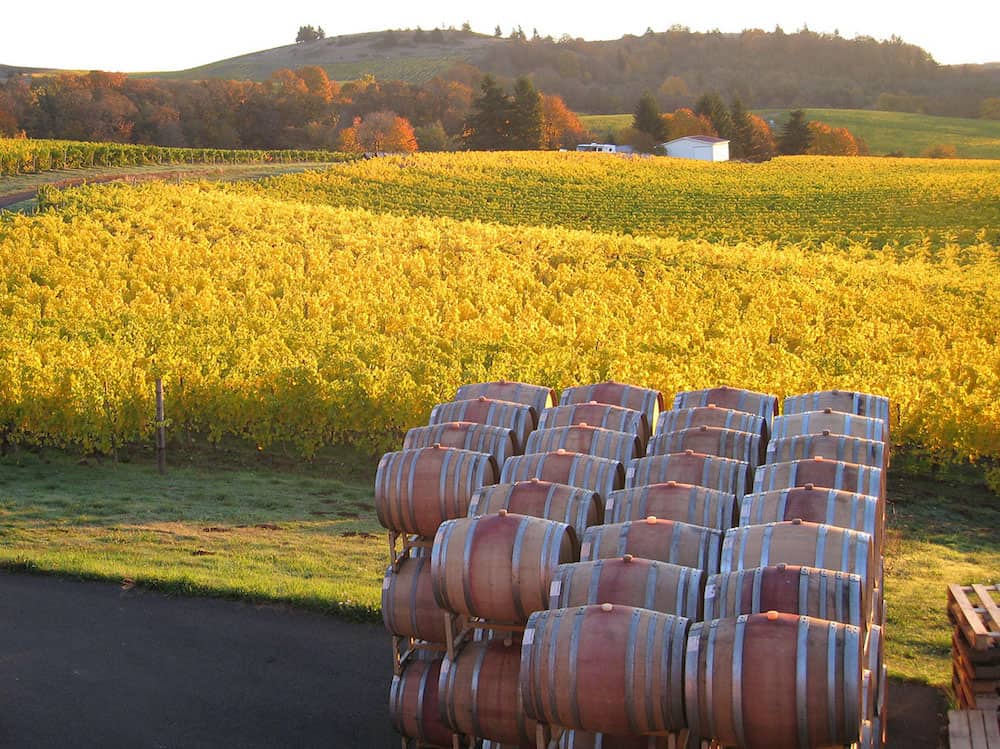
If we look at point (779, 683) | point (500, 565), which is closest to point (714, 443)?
point (500, 565)

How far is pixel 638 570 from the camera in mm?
7094

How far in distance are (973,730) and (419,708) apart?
3908 mm

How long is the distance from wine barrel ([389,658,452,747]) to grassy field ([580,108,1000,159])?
103034 mm

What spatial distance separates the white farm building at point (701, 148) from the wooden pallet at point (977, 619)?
283 feet

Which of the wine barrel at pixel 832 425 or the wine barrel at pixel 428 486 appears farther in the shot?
the wine barrel at pixel 832 425

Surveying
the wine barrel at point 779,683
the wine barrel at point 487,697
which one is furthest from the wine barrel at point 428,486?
the wine barrel at point 779,683

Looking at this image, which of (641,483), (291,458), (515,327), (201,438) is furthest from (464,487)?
(515,327)

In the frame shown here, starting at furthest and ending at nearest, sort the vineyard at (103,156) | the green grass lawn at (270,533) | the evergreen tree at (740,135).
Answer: the evergreen tree at (740,135) → the vineyard at (103,156) → the green grass lawn at (270,533)

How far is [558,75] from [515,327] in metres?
159

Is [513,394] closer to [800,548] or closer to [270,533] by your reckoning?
[800,548]

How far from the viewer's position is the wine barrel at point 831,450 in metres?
9.07

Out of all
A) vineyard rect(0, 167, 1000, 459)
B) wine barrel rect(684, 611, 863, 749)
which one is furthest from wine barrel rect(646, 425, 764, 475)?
vineyard rect(0, 167, 1000, 459)

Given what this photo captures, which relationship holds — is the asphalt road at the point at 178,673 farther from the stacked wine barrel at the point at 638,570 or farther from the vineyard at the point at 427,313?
the vineyard at the point at 427,313

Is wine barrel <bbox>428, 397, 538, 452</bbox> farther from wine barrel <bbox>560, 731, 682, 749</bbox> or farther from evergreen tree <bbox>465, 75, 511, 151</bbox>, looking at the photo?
evergreen tree <bbox>465, 75, 511, 151</bbox>
